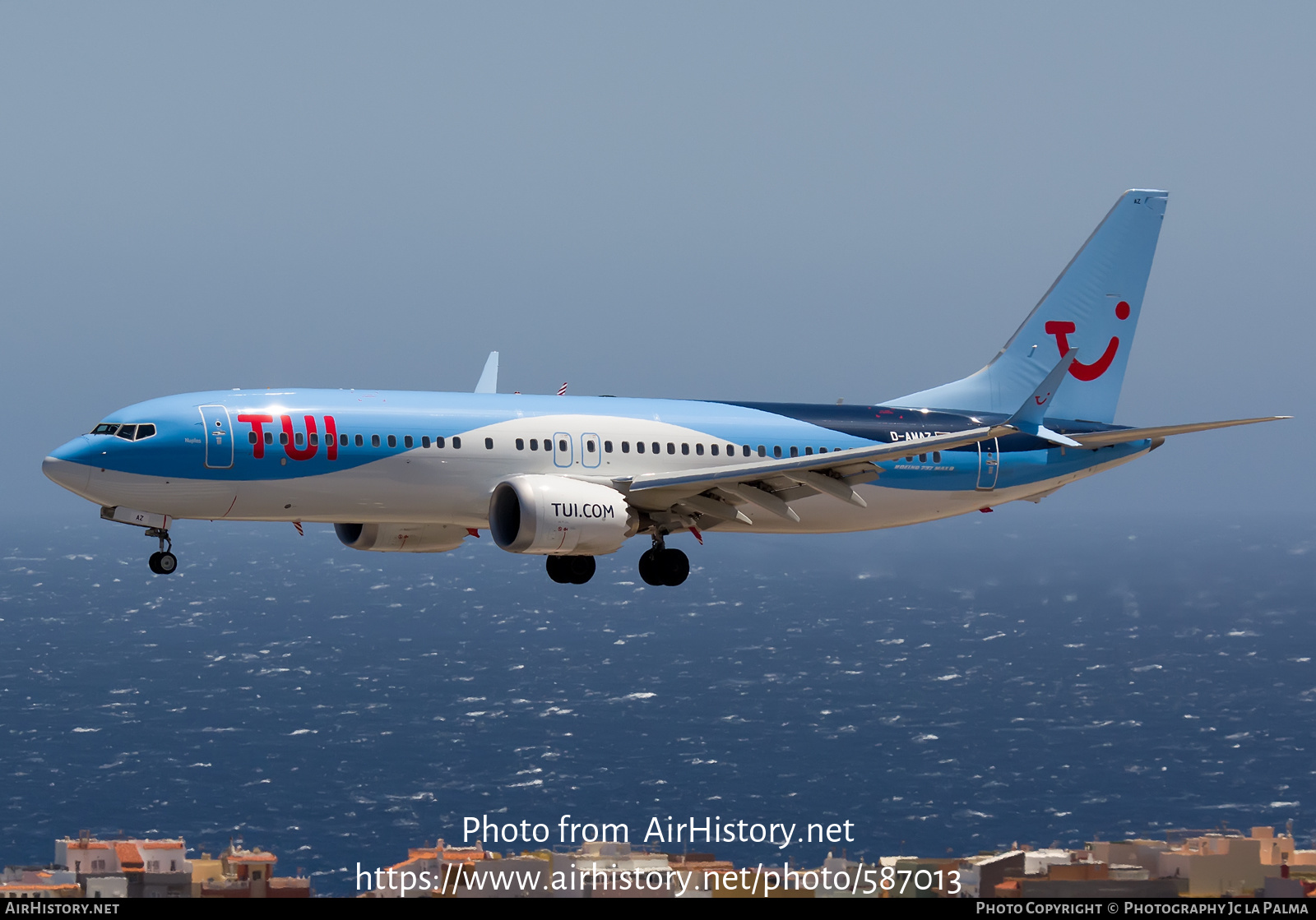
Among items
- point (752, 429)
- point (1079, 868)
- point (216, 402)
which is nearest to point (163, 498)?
point (216, 402)

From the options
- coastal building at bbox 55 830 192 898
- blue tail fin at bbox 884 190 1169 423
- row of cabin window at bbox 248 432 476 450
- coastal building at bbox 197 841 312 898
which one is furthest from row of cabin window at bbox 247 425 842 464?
coastal building at bbox 55 830 192 898

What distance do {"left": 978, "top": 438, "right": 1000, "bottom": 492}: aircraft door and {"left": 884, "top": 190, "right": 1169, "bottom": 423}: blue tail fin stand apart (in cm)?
371

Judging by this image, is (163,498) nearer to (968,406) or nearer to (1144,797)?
(968,406)

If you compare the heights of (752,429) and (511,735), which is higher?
(752,429)

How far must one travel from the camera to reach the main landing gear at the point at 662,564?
50.8m

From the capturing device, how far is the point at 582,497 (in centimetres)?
4666

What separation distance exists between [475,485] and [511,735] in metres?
126

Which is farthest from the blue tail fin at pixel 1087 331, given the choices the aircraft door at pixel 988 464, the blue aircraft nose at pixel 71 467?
the blue aircraft nose at pixel 71 467

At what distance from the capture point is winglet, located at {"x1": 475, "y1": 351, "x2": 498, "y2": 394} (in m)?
54.5

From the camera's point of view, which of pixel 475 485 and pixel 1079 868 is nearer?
pixel 475 485

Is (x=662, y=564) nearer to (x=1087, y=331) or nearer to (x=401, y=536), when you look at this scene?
(x=401, y=536)

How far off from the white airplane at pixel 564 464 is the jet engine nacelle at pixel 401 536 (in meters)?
0.06
